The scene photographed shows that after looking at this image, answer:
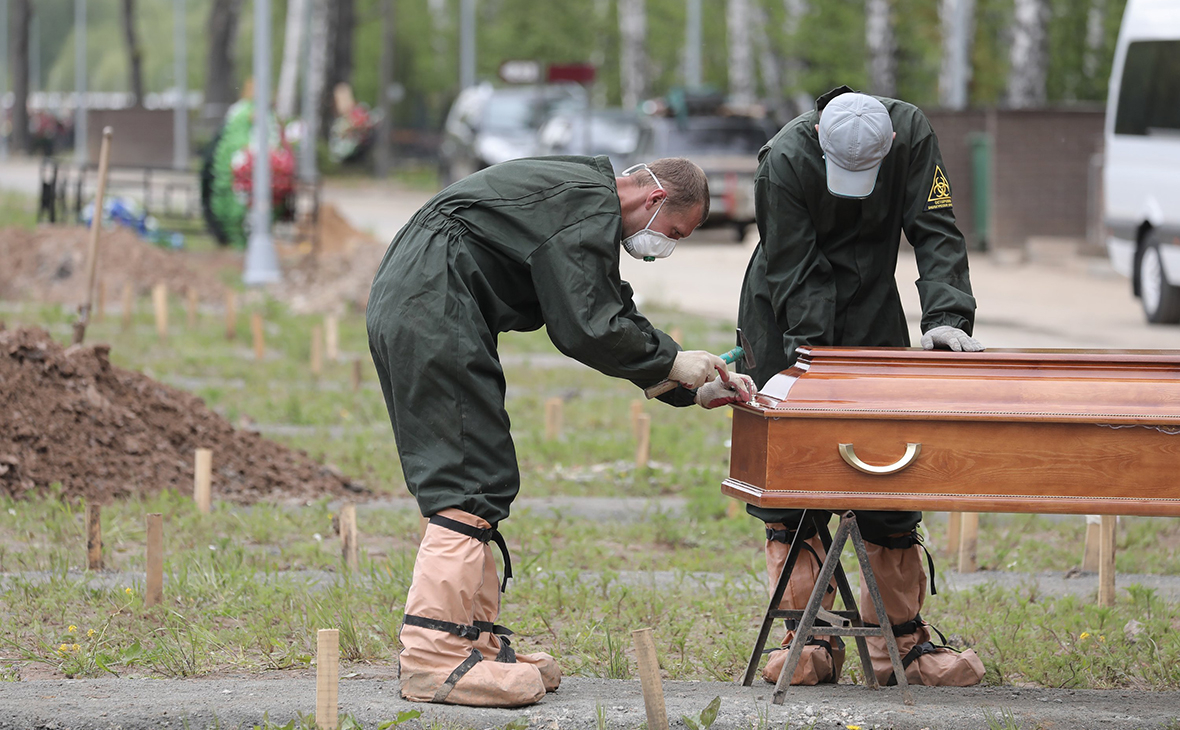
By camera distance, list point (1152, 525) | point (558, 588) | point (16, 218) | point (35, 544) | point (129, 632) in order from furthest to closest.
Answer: point (16, 218) < point (1152, 525) < point (35, 544) < point (558, 588) < point (129, 632)

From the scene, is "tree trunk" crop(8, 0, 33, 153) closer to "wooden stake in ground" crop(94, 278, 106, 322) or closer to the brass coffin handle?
"wooden stake in ground" crop(94, 278, 106, 322)

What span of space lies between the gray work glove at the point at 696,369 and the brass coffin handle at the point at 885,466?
1.26 ft

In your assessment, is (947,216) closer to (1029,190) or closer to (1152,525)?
(1152,525)

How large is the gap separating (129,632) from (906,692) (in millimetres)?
2436

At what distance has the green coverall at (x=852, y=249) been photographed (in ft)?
14.5

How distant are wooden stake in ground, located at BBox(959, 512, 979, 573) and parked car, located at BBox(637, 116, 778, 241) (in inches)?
587

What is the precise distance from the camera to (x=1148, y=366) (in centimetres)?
403

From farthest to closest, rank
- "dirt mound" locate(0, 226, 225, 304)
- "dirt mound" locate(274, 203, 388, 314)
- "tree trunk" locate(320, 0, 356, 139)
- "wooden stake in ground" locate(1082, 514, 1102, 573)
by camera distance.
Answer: "tree trunk" locate(320, 0, 356, 139)
"dirt mound" locate(0, 226, 225, 304)
"dirt mound" locate(274, 203, 388, 314)
"wooden stake in ground" locate(1082, 514, 1102, 573)

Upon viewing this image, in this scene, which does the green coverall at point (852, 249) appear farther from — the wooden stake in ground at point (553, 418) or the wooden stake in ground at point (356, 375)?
the wooden stake in ground at point (356, 375)

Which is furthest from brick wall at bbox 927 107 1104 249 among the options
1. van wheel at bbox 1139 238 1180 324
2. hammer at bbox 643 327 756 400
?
hammer at bbox 643 327 756 400

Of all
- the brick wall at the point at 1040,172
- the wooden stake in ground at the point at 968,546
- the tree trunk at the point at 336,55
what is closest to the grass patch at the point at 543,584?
the wooden stake in ground at the point at 968,546

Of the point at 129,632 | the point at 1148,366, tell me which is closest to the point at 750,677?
the point at 1148,366

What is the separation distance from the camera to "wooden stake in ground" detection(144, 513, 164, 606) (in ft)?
16.5

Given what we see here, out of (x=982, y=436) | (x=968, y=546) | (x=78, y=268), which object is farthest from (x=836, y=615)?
(x=78, y=268)
